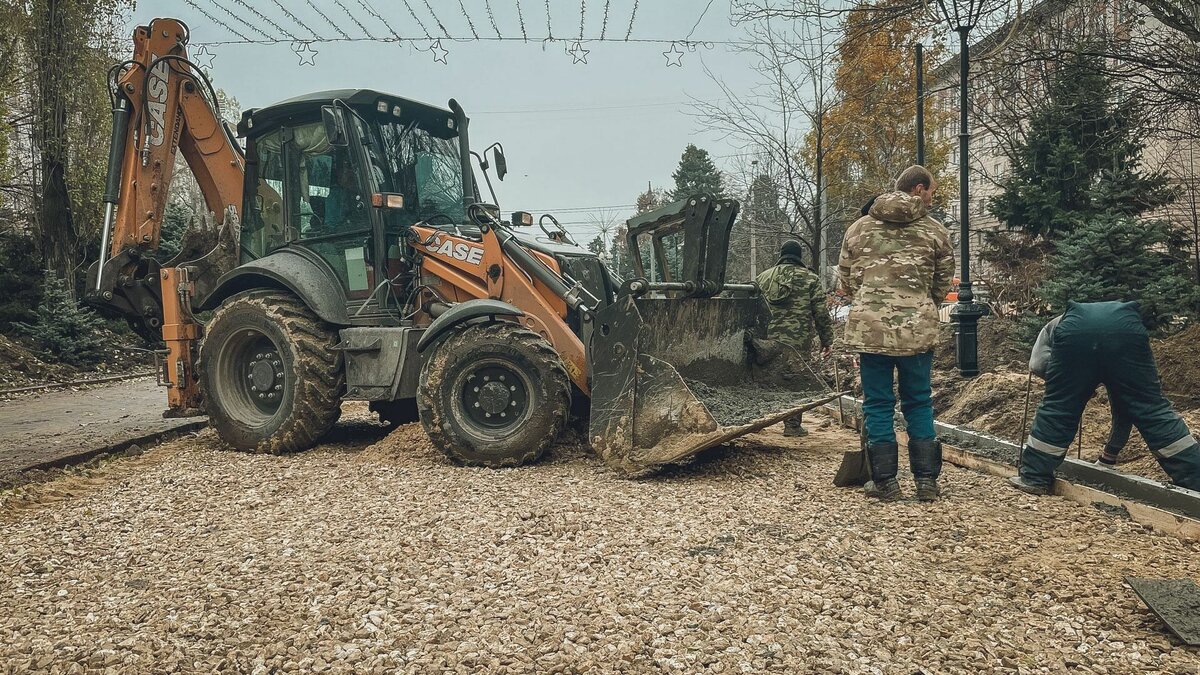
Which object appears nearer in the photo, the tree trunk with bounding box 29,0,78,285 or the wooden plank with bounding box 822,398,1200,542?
the wooden plank with bounding box 822,398,1200,542

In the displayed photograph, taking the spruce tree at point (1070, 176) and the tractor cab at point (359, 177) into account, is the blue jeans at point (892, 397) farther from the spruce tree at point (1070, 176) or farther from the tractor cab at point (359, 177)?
the spruce tree at point (1070, 176)

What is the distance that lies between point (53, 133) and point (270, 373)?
1391 centimetres

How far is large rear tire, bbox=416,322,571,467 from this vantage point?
6000 mm

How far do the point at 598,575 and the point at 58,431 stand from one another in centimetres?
735

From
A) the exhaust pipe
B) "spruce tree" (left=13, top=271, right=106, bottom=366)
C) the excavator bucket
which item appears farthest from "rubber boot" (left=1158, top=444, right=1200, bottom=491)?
"spruce tree" (left=13, top=271, right=106, bottom=366)

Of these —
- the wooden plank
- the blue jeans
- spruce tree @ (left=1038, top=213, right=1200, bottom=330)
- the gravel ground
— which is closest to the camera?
the gravel ground

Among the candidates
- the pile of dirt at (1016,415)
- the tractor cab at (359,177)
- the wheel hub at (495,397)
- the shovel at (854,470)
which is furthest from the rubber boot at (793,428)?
the tractor cab at (359,177)

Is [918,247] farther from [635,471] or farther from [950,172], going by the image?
[950,172]

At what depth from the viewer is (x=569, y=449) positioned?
6.61 meters

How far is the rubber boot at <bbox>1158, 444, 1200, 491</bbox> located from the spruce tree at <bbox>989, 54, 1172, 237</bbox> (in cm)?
676

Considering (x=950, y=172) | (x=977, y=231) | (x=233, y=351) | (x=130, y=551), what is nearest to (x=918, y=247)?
(x=130, y=551)

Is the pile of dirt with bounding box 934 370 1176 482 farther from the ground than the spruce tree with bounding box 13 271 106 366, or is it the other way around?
the spruce tree with bounding box 13 271 106 366

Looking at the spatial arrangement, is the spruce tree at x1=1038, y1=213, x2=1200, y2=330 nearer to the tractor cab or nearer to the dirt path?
the tractor cab

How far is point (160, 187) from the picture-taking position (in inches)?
326
